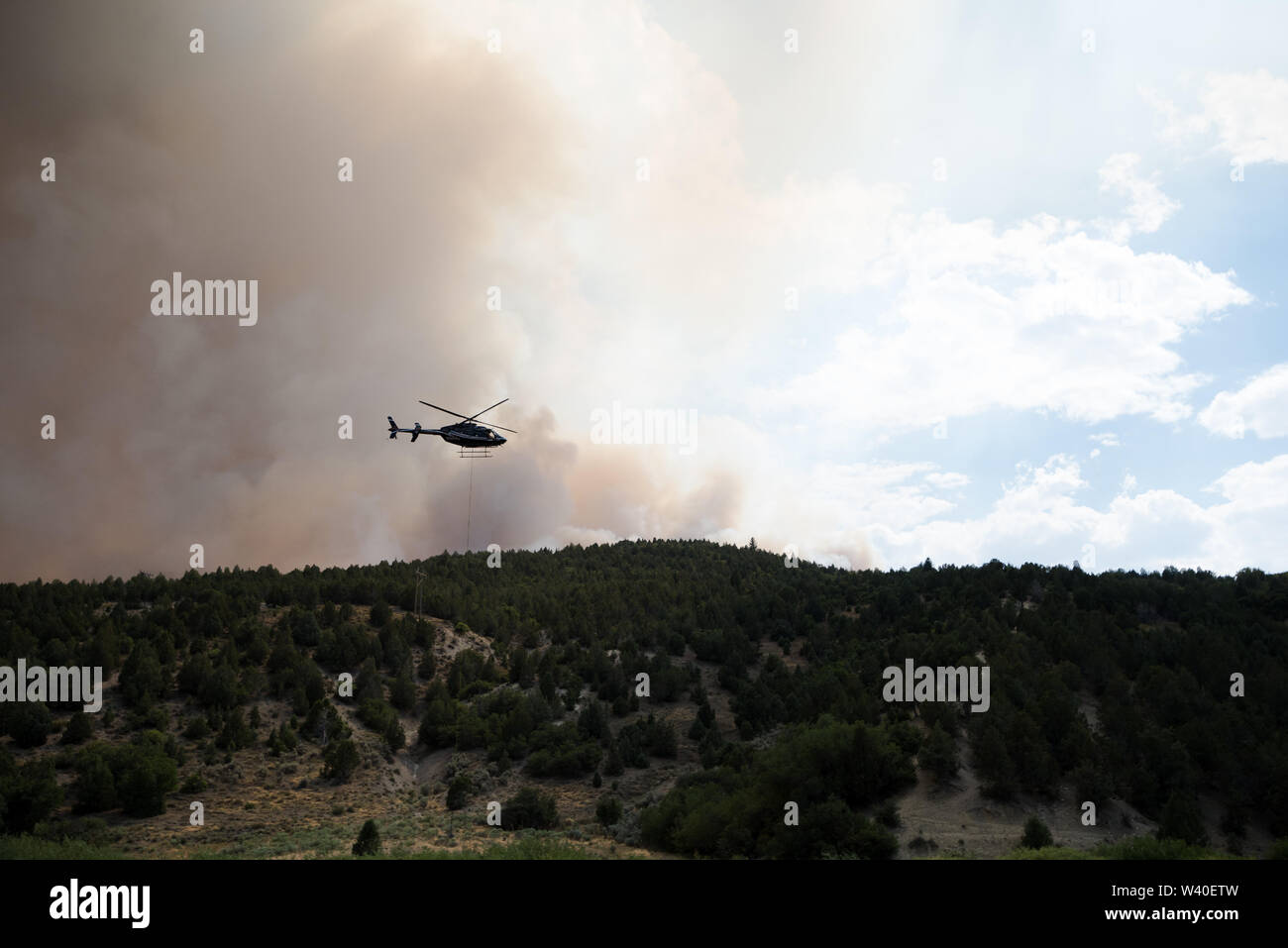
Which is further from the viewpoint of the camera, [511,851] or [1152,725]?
[1152,725]

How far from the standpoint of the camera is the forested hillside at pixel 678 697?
4678 centimetres

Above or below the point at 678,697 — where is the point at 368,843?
above

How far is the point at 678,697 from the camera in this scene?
83.0 m

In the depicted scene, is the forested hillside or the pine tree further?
the forested hillside

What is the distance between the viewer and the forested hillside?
4678cm

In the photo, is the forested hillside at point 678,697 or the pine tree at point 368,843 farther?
the forested hillside at point 678,697

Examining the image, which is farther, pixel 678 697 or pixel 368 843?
pixel 678 697

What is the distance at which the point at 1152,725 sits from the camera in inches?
2116
